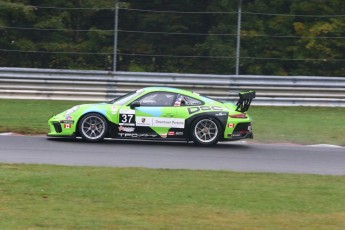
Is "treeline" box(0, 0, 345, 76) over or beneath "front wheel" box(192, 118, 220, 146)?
over

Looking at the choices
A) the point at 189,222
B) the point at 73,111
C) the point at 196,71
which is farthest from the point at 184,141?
the point at 189,222

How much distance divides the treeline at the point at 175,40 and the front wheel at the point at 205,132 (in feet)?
21.3

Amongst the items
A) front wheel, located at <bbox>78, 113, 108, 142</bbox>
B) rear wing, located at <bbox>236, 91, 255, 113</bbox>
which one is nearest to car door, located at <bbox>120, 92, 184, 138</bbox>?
front wheel, located at <bbox>78, 113, 108, 142</bbox>

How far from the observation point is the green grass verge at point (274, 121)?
613 inches

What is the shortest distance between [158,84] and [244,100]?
5.98 m

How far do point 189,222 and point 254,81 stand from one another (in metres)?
13.4

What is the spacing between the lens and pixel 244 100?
1419 centimetres

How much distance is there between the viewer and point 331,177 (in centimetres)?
1021

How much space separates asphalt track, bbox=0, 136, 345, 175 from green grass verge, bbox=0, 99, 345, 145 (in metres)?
1.06

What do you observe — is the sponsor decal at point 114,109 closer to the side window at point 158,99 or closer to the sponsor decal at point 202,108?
the side window at point 158,99

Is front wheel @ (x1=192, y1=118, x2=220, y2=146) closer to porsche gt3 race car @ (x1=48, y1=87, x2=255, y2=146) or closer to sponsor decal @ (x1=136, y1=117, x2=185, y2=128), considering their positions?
porsche gt3 race car @ (x1=48, y1=87, x2=255, y2=146)

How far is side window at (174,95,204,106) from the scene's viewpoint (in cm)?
1419

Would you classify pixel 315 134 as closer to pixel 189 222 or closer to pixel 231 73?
pixel 231 73

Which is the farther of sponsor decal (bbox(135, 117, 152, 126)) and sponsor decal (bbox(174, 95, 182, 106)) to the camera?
sponsor decal (bbox(174, 95, 182, 106))
